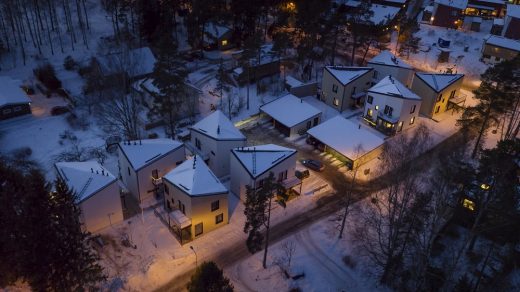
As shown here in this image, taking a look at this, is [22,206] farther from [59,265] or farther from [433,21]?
[433,21]

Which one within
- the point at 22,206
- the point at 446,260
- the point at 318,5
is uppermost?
the point at 318,5

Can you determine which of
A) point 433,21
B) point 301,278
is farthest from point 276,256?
point 433,21

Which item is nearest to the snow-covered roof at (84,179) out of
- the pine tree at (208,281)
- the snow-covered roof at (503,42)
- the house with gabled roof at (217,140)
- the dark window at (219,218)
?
the dark window at (219,218)

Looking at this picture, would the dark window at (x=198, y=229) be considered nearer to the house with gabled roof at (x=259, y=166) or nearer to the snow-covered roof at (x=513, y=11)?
the house with gabled roof at (x=259, y=166)

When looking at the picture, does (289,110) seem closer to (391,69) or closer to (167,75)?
(167,75)

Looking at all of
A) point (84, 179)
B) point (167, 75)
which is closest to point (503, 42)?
point (167, 75)

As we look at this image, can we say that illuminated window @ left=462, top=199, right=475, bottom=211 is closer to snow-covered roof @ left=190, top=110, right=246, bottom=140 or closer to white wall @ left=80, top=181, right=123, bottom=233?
snow-covered roof @ left=190, top=110, right=246, bottom=140

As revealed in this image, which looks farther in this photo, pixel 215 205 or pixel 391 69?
pixel 391 69
